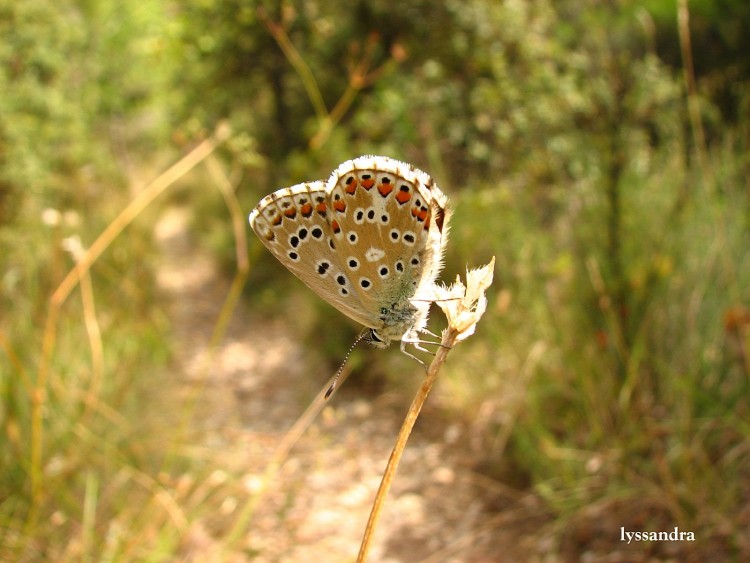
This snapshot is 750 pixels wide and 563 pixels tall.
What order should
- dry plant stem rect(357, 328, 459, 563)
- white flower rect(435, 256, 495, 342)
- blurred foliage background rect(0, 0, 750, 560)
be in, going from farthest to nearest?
blurred foliage background rect(0, 0, 750, 560)
white flower rect(435, 256, 495, 342)
dry plant stem rect(357, 328, 459, 563)

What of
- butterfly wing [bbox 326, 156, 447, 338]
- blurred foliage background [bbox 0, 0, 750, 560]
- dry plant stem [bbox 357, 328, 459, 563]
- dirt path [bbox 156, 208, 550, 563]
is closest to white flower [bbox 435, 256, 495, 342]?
dry plant stem [bbox 357, 328, 459, 563]

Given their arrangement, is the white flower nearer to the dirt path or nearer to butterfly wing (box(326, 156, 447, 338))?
butterfly wing (box(326, 156, 447, 338))

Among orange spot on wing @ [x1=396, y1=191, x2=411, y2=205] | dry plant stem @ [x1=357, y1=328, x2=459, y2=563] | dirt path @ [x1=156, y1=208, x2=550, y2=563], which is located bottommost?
dry plant stem @ [x1=357, y1=328, x2=459, y2=563]

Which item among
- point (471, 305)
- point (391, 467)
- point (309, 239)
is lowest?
point (391, 467)

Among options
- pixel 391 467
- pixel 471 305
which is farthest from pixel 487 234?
pixel 391 467

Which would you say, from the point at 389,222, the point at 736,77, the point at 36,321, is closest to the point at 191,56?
the point at 36,321

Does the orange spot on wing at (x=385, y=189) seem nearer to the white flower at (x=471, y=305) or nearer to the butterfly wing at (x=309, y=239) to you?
the butterfly wing at (x=309, y=239)

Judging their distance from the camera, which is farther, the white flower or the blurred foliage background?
the blurred foliage background

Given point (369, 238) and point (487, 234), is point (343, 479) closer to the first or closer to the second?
point (487, 234)
